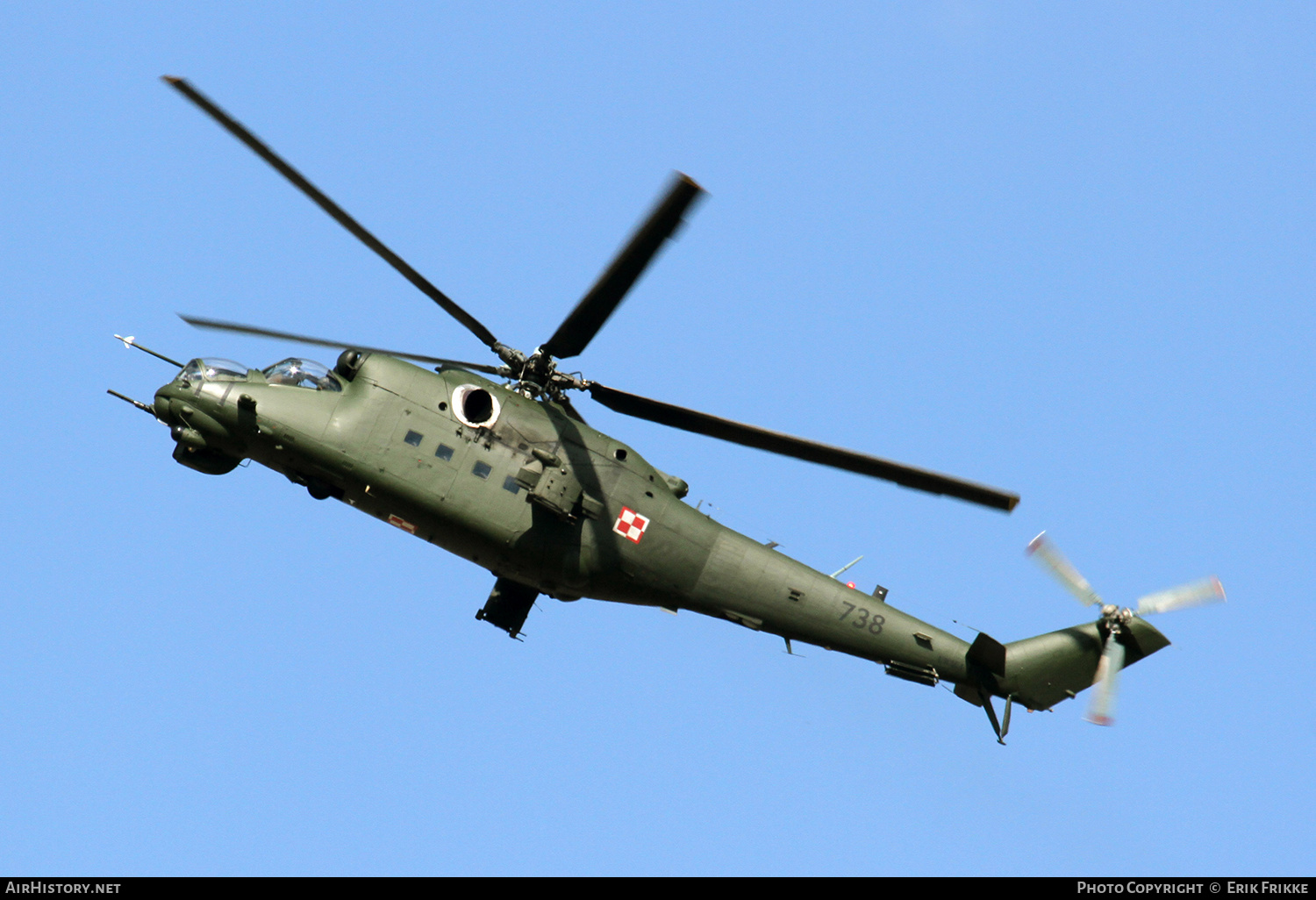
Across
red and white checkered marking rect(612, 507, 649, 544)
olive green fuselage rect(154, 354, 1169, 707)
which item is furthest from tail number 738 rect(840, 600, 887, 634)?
red and white checkered marking rect(612, 507, 649, 544)

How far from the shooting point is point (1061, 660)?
Result: 973 inches

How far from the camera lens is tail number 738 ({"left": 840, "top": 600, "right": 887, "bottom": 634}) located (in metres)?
23.5

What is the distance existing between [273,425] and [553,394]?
5168 mm

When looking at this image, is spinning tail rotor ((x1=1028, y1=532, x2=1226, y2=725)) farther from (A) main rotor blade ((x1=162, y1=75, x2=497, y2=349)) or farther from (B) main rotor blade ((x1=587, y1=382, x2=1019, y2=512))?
(A) main rotor blade ((x1=162, y1=75, x2=497, y2=349))

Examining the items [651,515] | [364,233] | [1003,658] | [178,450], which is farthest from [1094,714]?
[178,450]

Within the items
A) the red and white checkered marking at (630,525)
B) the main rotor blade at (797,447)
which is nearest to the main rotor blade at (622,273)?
the main rotor blade at (797,447)

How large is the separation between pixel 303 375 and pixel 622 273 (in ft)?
23.3

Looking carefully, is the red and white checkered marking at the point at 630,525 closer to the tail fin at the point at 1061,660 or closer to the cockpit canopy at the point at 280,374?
the cockpit canopy at the point at 280,374

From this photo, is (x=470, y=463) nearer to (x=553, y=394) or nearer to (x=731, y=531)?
(x=553, y=394)

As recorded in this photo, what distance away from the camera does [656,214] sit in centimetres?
1828

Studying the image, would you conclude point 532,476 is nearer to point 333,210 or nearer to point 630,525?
point 630,525

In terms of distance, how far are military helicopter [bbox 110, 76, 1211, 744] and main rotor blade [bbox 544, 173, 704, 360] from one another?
0.06 m

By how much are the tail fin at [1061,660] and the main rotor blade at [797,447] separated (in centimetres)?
557
